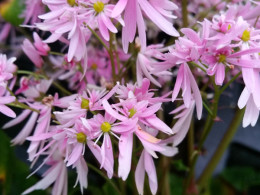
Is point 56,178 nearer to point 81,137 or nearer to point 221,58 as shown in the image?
point 81,137

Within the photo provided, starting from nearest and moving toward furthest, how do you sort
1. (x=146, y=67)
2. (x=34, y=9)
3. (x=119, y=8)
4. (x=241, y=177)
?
(x=119, y=8) → (x=146, y=67) → (x=34, y=9) → (x=241, y=177)

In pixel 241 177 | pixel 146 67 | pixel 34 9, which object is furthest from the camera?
pixel 241 177

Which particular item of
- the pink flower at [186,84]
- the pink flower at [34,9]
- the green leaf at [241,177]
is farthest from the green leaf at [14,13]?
the green leaf at [241,177]

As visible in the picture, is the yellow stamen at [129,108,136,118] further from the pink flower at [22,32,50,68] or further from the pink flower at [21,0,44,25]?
the pink flower at [21,0,44,25]

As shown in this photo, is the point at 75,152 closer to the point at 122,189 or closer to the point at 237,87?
the point at 122,189

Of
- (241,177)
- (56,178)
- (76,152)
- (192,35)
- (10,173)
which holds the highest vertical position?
(192,35)

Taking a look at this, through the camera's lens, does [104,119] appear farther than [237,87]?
No

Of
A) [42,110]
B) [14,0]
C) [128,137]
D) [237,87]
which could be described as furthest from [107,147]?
[237,87]

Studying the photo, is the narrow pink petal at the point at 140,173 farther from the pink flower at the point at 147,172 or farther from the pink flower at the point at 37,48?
the pink flower at the point at 37,48

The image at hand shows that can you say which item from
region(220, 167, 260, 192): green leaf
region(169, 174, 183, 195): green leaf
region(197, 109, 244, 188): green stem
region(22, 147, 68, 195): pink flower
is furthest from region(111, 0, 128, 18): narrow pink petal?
region(220, 167, 260, 192): green leaf

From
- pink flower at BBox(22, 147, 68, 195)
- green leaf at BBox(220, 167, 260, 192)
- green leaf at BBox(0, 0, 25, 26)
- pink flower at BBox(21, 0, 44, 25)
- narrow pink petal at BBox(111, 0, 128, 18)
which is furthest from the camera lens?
green leaf at BBox(220, 167, 260, 192)

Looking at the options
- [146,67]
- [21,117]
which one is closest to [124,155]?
[146,67]
